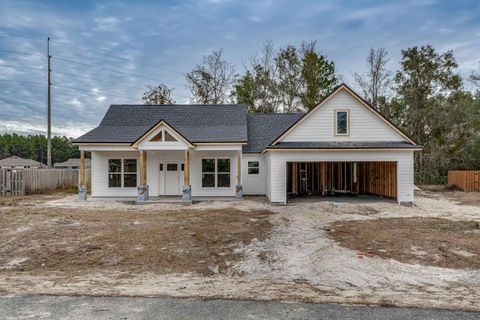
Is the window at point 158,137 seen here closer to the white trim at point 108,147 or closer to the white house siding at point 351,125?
the white trim at point 108,147

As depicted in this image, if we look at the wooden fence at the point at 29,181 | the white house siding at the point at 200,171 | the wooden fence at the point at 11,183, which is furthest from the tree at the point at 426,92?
the wooden fence at the point at 11,183

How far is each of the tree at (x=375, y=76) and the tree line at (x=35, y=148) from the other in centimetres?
6956

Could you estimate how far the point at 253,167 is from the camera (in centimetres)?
2006

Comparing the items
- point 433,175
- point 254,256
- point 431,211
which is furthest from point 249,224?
point 433,175

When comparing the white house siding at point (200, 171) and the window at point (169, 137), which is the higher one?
the window at point (169, 137)

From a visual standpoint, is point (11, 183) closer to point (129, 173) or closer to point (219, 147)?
point (129, 173)

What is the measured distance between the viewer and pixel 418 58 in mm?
30203

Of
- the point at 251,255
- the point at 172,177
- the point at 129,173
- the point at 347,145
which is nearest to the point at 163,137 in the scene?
the point at 172,177

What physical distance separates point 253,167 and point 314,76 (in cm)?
1720

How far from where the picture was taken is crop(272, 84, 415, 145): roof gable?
16281 millimetres

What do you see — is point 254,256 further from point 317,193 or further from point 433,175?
point 433,175

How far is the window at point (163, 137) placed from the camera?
667 inches

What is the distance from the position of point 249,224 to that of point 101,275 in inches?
221

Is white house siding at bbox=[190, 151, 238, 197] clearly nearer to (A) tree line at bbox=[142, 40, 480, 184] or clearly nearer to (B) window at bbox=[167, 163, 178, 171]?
(B) window at bbox=[167, 163, 178, 171]
